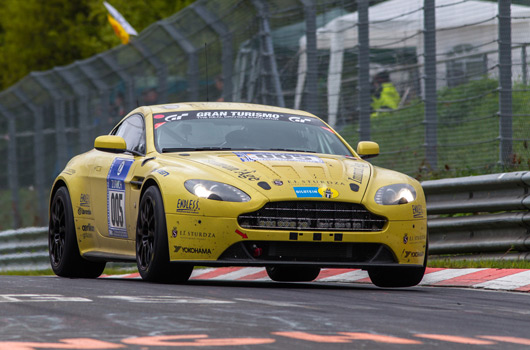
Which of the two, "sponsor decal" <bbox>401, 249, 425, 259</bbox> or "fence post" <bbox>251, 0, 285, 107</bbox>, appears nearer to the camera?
"sponsor decal" <bbox>401, 249, 425, 259</bbox>

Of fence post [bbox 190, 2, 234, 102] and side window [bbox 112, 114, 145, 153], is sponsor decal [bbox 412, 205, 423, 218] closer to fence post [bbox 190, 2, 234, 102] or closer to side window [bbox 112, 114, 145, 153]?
side window [bbox 112, 114, 145, 153]

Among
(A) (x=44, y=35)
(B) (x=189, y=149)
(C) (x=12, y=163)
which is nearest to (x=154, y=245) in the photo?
(B) (x=189, y=149)

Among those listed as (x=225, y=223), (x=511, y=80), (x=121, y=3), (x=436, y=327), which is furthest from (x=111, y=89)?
(x=121, y=3)

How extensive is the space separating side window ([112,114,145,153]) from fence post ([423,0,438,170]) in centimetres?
354

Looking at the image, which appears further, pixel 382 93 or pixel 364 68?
pixel 382 93

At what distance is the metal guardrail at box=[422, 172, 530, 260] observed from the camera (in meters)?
9.95

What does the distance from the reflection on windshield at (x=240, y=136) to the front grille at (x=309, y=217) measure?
1.16 meters

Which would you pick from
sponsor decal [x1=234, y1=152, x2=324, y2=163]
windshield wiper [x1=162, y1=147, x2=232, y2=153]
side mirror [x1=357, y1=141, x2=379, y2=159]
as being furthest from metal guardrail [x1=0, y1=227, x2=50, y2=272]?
sponsor decal [x1=234, y1=152, x2=324, y2=163]

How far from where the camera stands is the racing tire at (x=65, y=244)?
10133mm

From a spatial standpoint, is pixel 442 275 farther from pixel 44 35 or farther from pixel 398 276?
pixel 44 35

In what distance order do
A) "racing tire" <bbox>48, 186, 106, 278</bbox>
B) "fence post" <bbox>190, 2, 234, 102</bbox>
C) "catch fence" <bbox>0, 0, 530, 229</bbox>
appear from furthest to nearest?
1. "fence post" <bbox>190, 2, 234, 102</bbox>
2. "catch fence" <bbox>0, 0, 530, 229</bbox>
3. "racing tire" <bbox>48, 186, 106, 278</bbox>

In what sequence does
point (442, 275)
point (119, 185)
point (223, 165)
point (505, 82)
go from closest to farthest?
point (223, 165)
point (119, 185)
point (442, 275)
point (505, 82)

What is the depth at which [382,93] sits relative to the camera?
13.5m

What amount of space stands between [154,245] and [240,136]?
4.71ft
